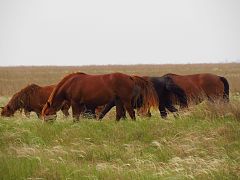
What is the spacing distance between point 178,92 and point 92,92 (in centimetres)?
274

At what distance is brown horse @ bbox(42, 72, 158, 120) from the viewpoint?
11.4 meters

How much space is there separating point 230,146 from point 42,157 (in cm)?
338

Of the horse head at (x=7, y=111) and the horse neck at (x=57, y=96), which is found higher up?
the horse neck at (x=57, y=96)

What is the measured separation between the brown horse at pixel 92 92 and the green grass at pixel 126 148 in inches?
41.0


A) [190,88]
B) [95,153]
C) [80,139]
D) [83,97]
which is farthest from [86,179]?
[190,88]

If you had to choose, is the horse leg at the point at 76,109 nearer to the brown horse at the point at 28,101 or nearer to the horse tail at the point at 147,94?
the horse tail at the point at 147,94

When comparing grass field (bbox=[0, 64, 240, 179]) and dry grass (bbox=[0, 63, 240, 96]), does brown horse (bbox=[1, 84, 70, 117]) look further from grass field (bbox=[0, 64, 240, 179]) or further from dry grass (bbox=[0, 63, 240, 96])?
dry grass (bbox=[0, 63, 240, 96])

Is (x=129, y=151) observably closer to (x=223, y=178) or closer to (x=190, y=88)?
(x=223, y=178)

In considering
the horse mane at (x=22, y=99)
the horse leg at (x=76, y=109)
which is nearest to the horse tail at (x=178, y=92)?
the horse leg at (x=76, y=109)

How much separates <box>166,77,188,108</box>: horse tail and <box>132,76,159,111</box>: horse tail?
60cm

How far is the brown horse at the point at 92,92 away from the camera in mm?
11383

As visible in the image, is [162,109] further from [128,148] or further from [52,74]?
[52,74]

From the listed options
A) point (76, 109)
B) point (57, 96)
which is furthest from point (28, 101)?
point (76, 109)

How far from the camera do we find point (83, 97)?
11.4 meters
